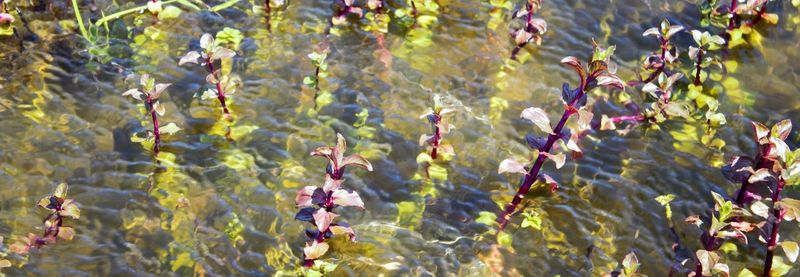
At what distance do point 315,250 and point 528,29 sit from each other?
10.3 feet

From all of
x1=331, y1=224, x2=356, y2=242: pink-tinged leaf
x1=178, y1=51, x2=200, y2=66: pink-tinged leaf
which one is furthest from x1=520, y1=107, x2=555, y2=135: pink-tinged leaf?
x1=178, y1=51, x2=200, y2=66: pink-tinged leaf

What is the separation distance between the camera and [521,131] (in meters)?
6.32

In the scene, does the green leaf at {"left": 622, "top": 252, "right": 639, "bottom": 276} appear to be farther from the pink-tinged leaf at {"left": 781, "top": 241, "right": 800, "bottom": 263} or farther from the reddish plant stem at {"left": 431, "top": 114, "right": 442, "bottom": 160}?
the reddish plant stem at {"left": 431, "top": 114, "right": 442, "bottom": 160}

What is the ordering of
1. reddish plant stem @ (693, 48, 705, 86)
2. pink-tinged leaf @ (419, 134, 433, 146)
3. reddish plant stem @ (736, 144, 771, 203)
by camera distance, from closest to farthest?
reddish plant stem @ (736, 144, 771, 203), pink-tinged leaf @ (419, 134, 433, 146), reddish plant stem @ (693, 48, 705, 86)

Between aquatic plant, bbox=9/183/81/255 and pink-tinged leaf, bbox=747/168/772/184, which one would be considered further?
pink-tinged leaf, bbox=747/168/772/184

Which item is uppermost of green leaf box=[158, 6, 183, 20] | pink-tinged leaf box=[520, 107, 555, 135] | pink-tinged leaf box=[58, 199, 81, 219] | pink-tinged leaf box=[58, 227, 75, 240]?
pink-tinged leaf box=[520, 107, 555, 135]

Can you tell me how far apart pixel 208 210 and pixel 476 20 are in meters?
3.26

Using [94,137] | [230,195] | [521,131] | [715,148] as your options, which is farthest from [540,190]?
[94,137]

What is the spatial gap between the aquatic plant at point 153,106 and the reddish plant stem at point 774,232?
161 inches

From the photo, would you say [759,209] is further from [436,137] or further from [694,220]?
[436,137]

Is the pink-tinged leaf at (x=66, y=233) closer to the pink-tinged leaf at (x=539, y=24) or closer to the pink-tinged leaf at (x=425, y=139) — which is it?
the pink-tinged leaf at (x=425, y=139)

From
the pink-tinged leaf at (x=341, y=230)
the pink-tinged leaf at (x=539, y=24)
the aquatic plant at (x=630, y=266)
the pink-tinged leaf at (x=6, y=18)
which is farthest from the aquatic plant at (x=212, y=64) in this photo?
the aquatic plant at (x=630, y=266)

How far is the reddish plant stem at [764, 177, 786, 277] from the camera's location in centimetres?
504

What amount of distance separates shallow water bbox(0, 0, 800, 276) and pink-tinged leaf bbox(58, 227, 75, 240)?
45 mm
